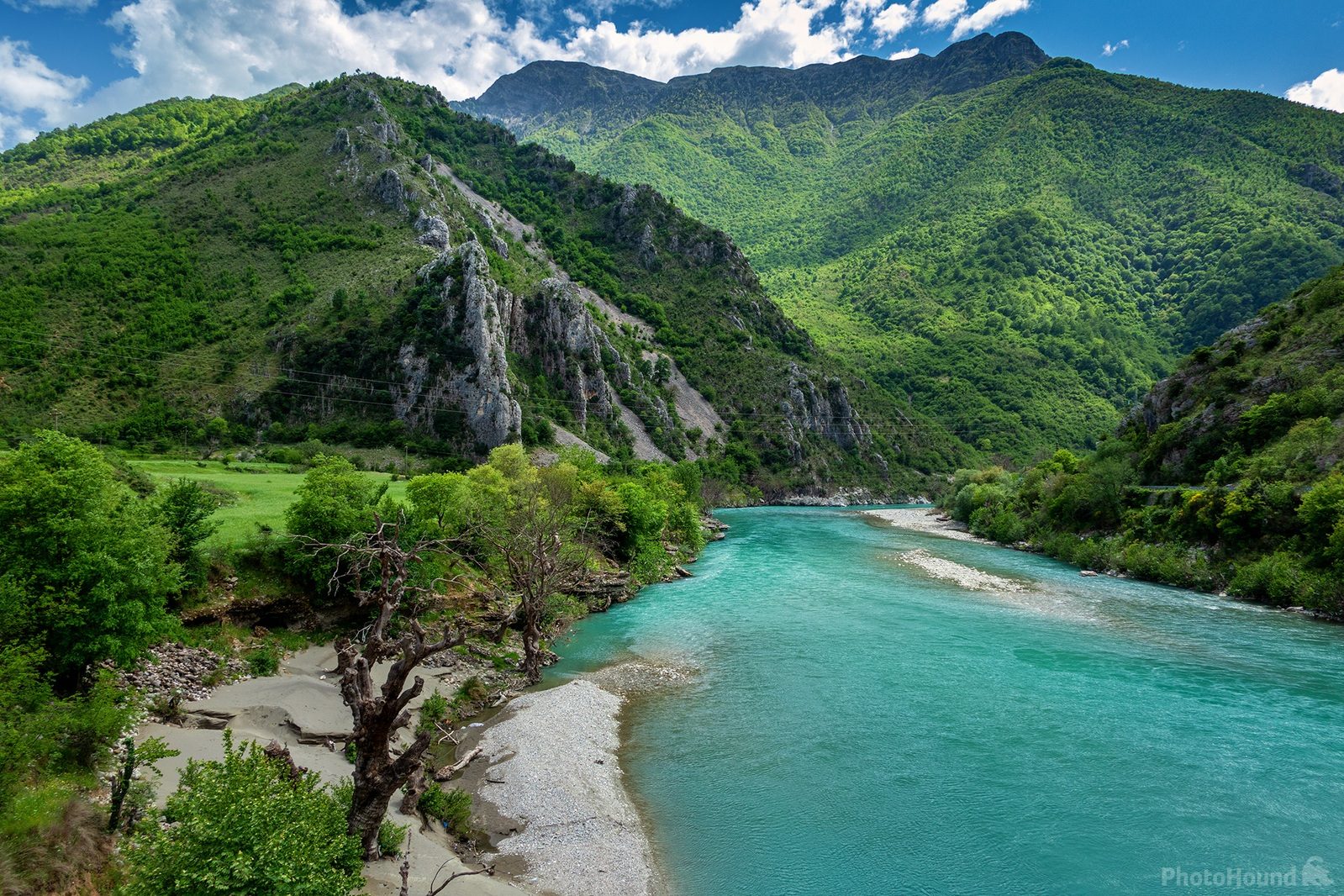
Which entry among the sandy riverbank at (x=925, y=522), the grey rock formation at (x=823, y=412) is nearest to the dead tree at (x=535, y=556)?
the sandy riverbank at (x=925, y=522)

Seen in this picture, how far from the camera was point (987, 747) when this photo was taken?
18.5 metres

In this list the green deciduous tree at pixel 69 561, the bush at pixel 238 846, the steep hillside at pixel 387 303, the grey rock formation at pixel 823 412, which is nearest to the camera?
the bush at pixel 238 846

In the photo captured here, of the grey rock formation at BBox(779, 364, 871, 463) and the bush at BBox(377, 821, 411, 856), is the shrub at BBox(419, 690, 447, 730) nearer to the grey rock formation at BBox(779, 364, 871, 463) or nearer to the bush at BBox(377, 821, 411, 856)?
the bush at BBox(377, 821, 411, 856)

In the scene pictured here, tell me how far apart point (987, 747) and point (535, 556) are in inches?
759

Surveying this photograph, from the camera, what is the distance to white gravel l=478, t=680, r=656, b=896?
12906 mm

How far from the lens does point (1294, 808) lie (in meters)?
15.0

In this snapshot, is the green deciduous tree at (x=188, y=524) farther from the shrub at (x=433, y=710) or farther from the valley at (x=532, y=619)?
the shrub at (x=433, y=710)

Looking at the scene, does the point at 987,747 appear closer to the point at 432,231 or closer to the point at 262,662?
the point at 262,662

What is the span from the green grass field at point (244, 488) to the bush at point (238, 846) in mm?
19197

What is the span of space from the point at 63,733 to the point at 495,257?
121 metres

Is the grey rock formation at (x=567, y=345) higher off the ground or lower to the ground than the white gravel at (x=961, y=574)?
higher
